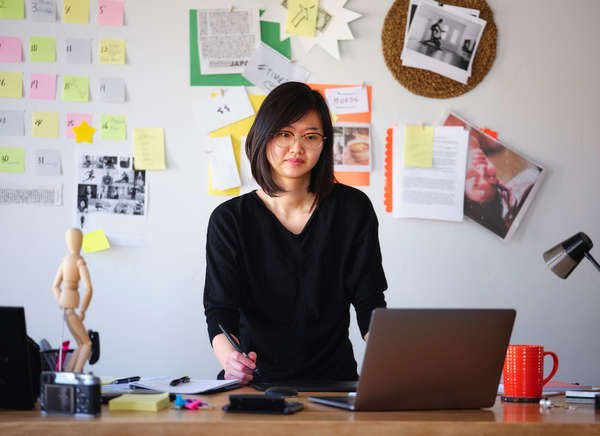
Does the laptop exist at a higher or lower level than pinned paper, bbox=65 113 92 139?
lower

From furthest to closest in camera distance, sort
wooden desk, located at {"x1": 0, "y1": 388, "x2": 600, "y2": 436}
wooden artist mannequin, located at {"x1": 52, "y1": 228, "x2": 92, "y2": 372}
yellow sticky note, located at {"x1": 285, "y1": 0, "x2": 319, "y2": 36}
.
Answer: yellow sticky note, located at {"x1": 285, "y1": 0, "x2": 319, "y2": 36}
wooden artist mannequin, located at {"x1": 52, "y1": 228, "x2": 92, "y2": 372}
wooden desk, located at {"x1": 0, "y1": 388, "x2": 600, "y2": 436}

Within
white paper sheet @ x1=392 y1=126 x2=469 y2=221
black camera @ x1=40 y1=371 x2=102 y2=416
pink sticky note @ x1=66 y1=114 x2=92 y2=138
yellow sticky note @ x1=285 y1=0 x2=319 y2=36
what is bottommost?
black camera @ x1=40 y1=371 x2=102 y2=416

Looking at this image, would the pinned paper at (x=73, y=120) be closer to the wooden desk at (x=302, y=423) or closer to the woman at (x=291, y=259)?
the woman at (x=291, y=259)

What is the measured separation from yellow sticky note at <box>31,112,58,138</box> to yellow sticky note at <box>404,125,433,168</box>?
1.25 metres

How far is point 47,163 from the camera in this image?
8.97 feet

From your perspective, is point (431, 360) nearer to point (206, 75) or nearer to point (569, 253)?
point (569, 253)

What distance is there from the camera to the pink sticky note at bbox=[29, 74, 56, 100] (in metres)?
2.73

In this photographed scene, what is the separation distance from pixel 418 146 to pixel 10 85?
1465mm

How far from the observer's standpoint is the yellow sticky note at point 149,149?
9.04 ft

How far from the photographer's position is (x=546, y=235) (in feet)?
9.67

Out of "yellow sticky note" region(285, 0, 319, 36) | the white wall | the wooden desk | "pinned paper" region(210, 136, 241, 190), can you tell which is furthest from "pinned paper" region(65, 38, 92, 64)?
the wooden desk

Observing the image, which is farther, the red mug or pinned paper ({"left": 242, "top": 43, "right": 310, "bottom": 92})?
pinned paper ({"left": 242, "top": 43, "right": 310, "bottom": 92})

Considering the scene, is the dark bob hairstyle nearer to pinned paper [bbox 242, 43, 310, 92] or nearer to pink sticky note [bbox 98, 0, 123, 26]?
pinned paper [bbox 242, 43, 310, 92]

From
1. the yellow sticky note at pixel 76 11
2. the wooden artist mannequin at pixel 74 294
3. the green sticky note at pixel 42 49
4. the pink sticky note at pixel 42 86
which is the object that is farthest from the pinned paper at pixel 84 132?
the wooden artist mannequin at pixel 74 294
